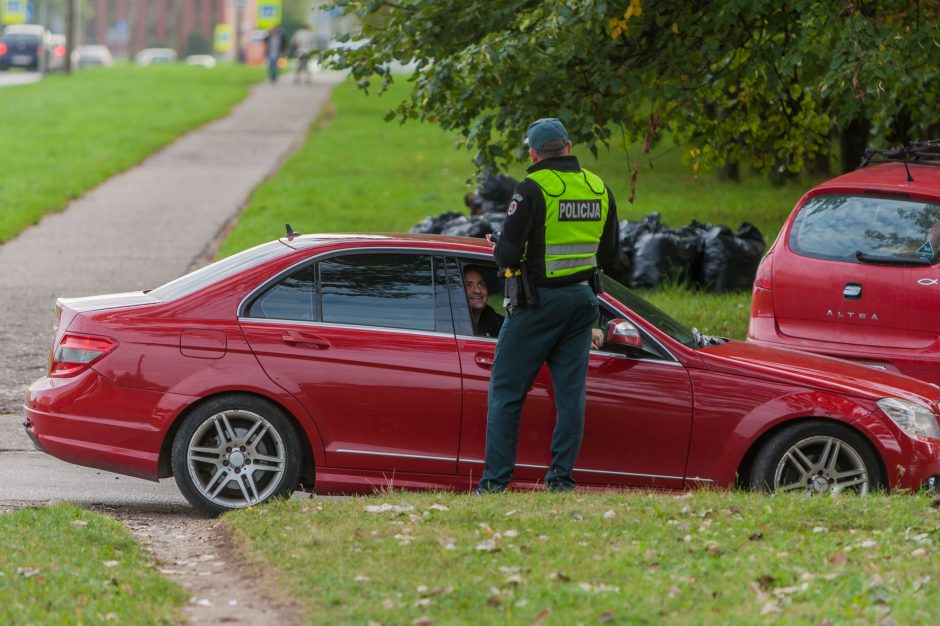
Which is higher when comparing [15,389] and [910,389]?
[910,389]

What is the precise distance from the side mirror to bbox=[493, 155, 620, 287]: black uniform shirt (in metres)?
0.27

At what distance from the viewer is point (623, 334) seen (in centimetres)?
704

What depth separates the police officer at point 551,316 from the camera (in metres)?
6.85

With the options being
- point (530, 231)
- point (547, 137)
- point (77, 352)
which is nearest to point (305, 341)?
point (77, 352)

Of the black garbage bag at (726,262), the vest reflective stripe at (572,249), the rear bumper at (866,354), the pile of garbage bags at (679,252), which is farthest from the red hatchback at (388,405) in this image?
the black garbage bag at (726,262)

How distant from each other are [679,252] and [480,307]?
694 cm

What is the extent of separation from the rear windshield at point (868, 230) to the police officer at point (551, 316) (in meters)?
2.71

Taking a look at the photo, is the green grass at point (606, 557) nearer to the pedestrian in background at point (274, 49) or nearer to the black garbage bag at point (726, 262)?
the black garbage bag at point (726, 262)

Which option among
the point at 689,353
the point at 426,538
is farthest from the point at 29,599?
the point at 689,353

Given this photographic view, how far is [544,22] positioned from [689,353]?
4.38 meters

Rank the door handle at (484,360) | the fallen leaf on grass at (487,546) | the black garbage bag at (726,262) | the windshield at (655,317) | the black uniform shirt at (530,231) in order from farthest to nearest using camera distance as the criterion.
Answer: the black garbage bag at (726,262)
the windshield at (655,317)
the door handle at (484,360)
the black uniform shirt at (530,231)
the fallen leaf on grass at (487,546)

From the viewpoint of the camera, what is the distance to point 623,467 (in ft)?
23.4

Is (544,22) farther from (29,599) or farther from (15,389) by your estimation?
(29,599)

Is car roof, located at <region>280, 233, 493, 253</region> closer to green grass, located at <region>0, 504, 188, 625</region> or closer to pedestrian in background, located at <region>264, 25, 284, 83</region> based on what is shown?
green grass, located at <region>0, 504, 188, 625</region>
